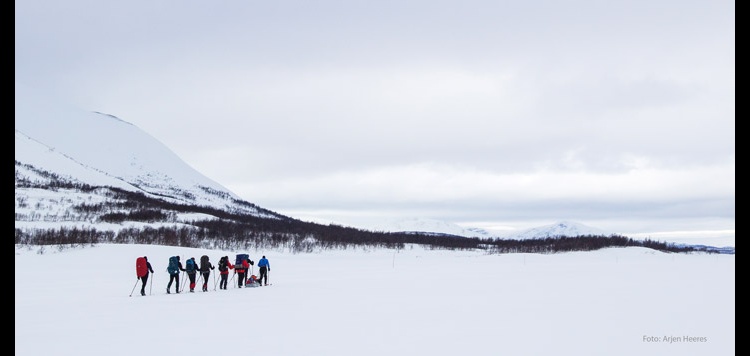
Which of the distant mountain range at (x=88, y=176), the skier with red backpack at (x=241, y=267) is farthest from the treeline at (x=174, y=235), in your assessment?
the skier with red backpack at (x=241, y=267)

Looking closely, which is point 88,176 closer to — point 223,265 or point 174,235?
point 174,235

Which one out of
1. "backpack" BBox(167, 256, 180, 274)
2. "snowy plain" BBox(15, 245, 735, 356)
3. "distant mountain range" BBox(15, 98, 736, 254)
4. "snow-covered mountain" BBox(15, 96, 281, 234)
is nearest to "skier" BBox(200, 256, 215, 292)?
"backpack" BBox(167, 256, 180, 274)

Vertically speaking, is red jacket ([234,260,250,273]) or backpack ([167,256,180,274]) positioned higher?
backpack ([167,256,180,274])

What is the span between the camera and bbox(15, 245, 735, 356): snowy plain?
33.0 feet

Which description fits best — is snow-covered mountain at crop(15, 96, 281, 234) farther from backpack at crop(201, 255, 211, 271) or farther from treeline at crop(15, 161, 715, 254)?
backpack at crop(201, 255, 211, 271)

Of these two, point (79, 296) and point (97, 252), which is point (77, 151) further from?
point (79, 296)

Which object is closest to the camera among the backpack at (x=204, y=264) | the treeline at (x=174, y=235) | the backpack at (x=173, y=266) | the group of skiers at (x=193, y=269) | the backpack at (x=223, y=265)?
the group of skiers at (x=193, y=269)

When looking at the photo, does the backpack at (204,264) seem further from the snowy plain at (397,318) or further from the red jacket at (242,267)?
the snowy plain at (397,318)

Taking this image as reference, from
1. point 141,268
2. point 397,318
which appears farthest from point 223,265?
point 397,318

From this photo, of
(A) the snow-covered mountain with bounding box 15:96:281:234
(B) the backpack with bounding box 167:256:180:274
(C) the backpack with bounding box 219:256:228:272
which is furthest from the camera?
(A) the snow-covered mountain with bounding box 15:96:281:234

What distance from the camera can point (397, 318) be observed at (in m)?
13.3

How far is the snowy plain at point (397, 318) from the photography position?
1006 centimetres

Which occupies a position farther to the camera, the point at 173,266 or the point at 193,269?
the point at 193,269
